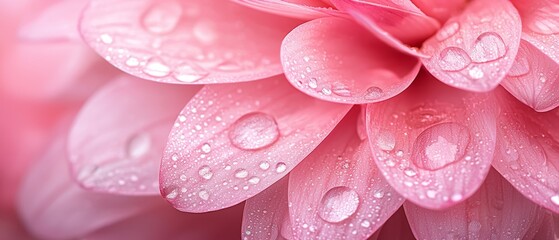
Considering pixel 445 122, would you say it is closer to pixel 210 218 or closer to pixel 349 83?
pixel 349 83

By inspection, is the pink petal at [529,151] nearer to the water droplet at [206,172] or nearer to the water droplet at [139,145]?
the water droplet at [206,172]

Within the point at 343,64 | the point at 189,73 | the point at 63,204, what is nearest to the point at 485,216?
the point at 343,64

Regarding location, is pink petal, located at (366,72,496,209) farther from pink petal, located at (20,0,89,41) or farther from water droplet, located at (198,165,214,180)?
pink petal, located at (20,0,89,41)

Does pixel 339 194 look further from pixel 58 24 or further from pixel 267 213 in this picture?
pixel 58 24

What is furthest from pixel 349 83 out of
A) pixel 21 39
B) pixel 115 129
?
pixel 21 39

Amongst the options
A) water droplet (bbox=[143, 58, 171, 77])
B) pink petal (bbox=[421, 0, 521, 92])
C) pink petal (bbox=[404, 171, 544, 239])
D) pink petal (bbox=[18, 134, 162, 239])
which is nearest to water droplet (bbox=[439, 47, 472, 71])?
pink petal (bbox=[421, 0, 521, 92])

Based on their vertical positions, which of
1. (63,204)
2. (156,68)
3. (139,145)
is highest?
(156,68)
